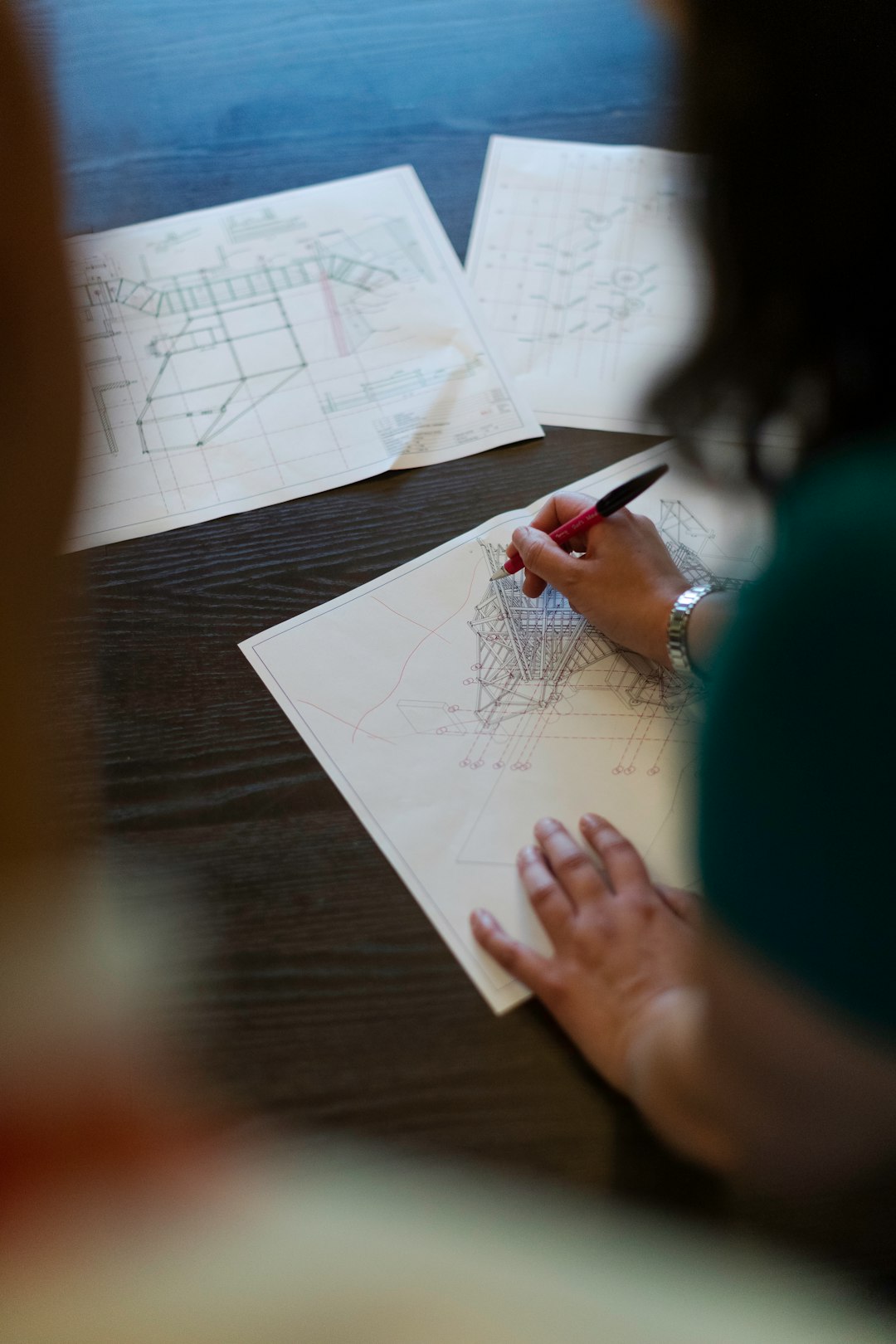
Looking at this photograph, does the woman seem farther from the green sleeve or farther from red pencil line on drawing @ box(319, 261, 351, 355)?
red pencil line on drawing @ box(319, 261, 351, 355)

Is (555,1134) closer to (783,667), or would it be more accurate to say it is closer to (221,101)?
(783,667)

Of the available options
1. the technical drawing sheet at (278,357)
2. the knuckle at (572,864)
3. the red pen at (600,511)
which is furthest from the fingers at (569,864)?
the technical drawing sheet at (278,357)

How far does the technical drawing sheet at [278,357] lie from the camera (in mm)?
853

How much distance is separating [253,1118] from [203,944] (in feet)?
0.38

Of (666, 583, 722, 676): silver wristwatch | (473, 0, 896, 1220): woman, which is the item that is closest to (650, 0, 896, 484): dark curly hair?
(473, 0, 896, 1220): woman

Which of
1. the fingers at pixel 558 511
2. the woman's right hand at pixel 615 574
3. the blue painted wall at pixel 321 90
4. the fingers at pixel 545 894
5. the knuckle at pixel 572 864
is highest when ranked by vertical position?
the blue painted wall at pixel 321 90

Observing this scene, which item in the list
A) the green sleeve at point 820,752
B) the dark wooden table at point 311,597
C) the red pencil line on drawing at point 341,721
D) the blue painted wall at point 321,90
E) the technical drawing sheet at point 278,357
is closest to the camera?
the green sleeve at point 820,752

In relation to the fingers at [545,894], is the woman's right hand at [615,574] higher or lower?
higher

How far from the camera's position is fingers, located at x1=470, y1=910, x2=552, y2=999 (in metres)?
0.62

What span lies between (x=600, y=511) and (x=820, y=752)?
0.39 m

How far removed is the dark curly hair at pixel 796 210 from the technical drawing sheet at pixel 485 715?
28 centimetres

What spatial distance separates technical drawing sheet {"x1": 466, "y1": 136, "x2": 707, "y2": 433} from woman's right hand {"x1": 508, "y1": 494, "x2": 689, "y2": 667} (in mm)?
141

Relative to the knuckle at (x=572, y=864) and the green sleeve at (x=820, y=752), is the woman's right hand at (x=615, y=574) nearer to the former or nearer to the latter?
the knuckle at (x=572, y=864)

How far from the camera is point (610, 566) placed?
771 millimetres
